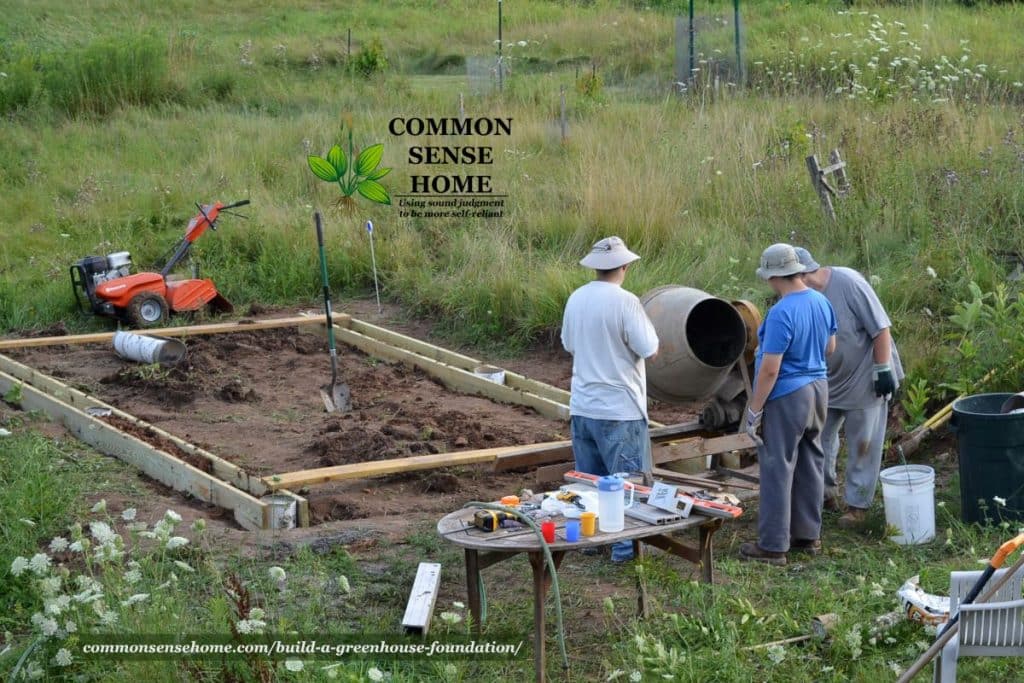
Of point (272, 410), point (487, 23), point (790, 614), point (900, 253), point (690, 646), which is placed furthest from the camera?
point (487, 23)

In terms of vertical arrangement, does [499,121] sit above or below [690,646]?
above

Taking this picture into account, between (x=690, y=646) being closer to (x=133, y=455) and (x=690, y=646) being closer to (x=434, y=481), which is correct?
(x=434, y=481)

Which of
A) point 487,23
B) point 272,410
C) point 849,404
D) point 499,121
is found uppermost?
point 487,23

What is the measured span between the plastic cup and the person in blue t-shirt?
1.59m

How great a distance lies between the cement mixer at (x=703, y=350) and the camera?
7301 mm

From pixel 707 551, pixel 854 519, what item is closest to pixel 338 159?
pixel 854 519

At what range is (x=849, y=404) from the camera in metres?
7.05

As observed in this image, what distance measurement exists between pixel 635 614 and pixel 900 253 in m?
5.73

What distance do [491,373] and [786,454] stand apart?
4.01 meters

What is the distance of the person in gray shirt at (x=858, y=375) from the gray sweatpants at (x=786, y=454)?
0.52 meters

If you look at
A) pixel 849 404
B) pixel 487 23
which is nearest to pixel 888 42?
pixel 487 23

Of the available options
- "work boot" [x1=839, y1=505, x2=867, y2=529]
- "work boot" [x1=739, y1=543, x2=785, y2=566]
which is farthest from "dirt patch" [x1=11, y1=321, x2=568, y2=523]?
"work boot" [x1=839, y1=505, x2=867, y2=529]

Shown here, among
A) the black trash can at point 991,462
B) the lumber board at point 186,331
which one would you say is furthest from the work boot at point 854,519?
the lumber board at point 186,331

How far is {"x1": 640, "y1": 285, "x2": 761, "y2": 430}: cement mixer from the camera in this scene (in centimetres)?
730
